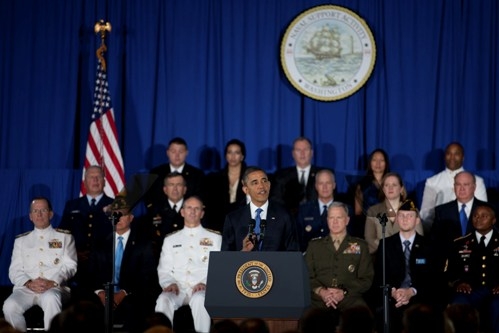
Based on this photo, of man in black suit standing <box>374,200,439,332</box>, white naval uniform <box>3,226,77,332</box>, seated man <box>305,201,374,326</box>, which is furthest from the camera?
white naval uniform <box>3,226,77,332</box>

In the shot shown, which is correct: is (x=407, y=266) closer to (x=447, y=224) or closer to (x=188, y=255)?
(x=447, y=224)

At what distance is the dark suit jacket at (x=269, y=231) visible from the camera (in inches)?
273

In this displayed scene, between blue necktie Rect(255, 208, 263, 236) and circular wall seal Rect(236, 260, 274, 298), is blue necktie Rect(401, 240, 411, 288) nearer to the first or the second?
blue necktie Rect(255, 208, 263, 236)

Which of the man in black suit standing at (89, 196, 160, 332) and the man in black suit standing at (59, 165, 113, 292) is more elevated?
the man in black suit standing at (59, 165, 113, 292)

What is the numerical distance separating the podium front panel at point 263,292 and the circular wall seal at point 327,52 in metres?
4.46

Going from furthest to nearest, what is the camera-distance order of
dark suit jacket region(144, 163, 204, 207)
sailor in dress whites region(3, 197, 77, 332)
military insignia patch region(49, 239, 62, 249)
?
dark suit jacket region(144, 163, 204, 207), military insignia patch region(49, 239, 62, 249), sailor in dress whites region(3, 197, 77, 332)

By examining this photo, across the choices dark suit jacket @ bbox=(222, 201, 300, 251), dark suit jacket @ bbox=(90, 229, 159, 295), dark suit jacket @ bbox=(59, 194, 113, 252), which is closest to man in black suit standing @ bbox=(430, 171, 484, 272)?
dark suit jacket @ bbox=(222, 201, 300, 251)

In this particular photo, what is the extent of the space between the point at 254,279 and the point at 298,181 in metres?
3.28

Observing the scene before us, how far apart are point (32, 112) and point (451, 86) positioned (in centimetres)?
490

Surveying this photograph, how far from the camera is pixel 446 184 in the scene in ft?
30.2

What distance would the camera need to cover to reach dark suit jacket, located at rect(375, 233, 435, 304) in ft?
25.3

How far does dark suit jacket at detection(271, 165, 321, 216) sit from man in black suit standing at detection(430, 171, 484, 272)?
4.31 feet

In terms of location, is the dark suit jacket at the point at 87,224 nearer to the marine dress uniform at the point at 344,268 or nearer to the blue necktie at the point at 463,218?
the marine dress uniform at the point at 344,268

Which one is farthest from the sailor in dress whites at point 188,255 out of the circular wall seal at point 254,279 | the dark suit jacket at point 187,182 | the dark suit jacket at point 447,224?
the dark suit jacket at point 447,224
